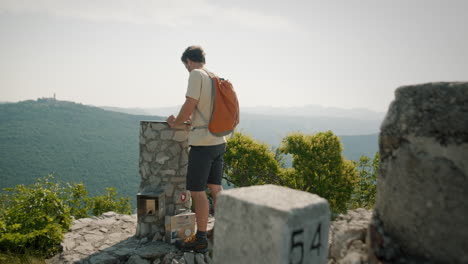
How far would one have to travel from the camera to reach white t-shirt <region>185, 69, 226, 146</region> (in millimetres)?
3830

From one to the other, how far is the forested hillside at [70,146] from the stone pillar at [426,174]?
241 feet

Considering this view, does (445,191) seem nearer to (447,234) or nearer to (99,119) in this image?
(447,234)

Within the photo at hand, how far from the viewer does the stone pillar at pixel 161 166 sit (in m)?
4.94

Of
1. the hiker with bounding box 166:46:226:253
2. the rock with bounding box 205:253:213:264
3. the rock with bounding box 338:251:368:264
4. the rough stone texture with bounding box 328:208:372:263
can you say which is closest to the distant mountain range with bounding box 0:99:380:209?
the rock with bounding box 205:253:213:264

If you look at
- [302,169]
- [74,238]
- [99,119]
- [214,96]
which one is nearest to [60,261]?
[74,238]

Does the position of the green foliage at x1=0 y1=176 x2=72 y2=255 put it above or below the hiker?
below

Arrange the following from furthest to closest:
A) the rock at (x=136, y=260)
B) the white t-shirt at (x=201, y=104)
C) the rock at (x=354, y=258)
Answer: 1. the rock at (x=136, y=260)
2. the white t-shirt at (x=201, y=104)
3. the rock at (x=354, y=258)

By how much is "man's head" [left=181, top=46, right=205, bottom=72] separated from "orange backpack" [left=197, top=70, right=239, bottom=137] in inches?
7.3

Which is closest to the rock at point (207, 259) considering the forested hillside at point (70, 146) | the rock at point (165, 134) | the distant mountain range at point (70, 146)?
the rock at point (165, 134)

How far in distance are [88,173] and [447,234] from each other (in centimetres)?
9065

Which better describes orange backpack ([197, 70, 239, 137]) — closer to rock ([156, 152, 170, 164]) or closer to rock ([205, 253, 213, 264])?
rock ([156, 152, 170, 164])

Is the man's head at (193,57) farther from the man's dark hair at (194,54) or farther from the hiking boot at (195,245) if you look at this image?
the hiking boot at (195,245)

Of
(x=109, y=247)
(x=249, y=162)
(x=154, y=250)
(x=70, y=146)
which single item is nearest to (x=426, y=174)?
(x=154, y=250)

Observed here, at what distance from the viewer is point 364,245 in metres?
2.75
